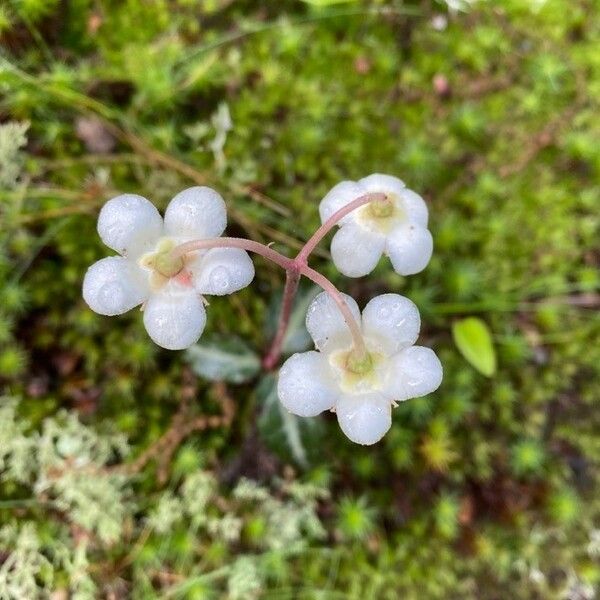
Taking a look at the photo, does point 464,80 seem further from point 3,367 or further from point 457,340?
point 3,367

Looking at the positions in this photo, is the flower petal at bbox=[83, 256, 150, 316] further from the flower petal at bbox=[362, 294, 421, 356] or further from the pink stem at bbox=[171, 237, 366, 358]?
the flower petal at bbox=[362, 294, 421, 356]

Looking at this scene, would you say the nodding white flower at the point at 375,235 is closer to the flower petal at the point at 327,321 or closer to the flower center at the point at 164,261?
the flower petal at the point at 327,321

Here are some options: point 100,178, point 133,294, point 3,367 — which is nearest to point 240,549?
point 3,367

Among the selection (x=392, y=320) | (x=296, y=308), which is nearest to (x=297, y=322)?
(x=296, y=308)

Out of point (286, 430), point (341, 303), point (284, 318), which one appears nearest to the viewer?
point (341, 303)

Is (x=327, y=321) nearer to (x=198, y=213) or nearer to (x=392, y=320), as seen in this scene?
(x=392, y=320)

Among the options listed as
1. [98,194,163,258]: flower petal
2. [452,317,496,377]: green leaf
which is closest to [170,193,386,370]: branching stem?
[98,194,163,258]: flower petal
